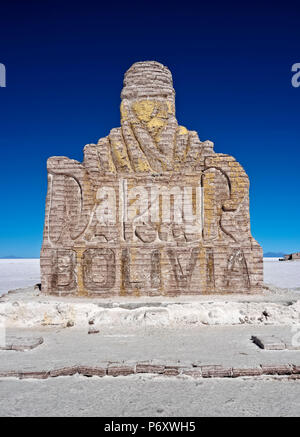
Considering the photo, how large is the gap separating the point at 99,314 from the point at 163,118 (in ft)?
22.7

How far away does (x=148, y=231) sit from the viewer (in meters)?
11.4

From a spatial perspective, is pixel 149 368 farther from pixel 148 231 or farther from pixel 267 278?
pixel 267 278

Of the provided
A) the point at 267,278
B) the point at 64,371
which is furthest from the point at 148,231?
the point at 267,278

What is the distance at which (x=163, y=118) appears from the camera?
43.2ft

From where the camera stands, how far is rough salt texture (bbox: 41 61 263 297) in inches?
440

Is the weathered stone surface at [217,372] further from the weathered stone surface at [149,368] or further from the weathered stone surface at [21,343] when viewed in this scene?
the weathered stone surface at [21,343]

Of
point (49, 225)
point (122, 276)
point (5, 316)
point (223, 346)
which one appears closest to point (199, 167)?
point (122, 276)

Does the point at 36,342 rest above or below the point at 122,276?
below

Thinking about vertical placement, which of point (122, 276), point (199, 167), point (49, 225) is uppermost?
point (199, 167)

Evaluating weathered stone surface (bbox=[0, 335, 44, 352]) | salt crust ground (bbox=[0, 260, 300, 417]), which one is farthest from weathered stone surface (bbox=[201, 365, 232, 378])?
weathered stone surface (bbox=[0, 335, 44, 352])

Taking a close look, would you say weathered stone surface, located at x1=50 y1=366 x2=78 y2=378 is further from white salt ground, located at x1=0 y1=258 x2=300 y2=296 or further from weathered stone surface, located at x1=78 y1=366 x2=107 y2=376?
white salt ground, located at x1=0 y1=258 x2=300 y2=296

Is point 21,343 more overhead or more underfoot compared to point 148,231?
more underfoot

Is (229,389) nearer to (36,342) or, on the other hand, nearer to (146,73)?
(36,342)

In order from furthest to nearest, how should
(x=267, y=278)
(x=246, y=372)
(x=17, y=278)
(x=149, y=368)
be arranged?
(x=17, y=278), (x=267, y=278), (x=149, y=368), (x=246, y=372)
